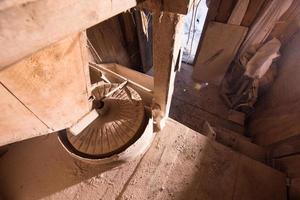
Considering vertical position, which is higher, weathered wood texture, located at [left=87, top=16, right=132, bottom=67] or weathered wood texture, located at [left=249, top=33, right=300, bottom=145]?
weathered wood texture, located at [left=87, top=16, right=132, bottom=67]

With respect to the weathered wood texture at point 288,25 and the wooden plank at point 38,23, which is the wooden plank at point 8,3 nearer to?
the wooden plank at point 38,23

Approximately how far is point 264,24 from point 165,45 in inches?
71.9

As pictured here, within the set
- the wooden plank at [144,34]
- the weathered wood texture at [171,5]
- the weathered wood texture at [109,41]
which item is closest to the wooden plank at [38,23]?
the weathered wood texture at [171,5]

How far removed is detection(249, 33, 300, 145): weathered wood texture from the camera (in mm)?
1874

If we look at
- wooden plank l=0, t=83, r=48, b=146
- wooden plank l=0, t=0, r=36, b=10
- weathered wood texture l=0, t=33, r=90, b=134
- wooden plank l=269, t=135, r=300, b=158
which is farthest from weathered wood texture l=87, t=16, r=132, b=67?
wooden plank l=269, t=135, r=300, b=158

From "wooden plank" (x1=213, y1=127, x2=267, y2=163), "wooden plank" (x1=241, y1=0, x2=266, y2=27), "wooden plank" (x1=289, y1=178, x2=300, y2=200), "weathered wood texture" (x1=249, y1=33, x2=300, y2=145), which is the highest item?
"wooden plank" (x1=241, y1=0, x2=266, y2=27)

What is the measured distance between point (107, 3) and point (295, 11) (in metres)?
2.51

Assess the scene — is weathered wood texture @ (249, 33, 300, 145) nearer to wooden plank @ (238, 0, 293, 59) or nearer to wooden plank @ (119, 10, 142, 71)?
wooden plank @ (238, 0, 293, 59)

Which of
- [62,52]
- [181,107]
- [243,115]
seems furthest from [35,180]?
[243,115]

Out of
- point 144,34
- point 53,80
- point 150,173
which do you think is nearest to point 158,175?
point 150,173

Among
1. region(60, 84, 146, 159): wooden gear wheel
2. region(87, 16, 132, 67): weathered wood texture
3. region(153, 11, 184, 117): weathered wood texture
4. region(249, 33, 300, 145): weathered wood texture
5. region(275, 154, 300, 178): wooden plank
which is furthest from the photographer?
region(87, 16, 132, 67): weathered wood texture

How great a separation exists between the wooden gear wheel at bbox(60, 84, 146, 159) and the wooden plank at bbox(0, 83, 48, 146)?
653 millimetres

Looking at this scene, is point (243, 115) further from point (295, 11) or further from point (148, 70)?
point (148, 70)

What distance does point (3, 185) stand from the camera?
189 centimetres
